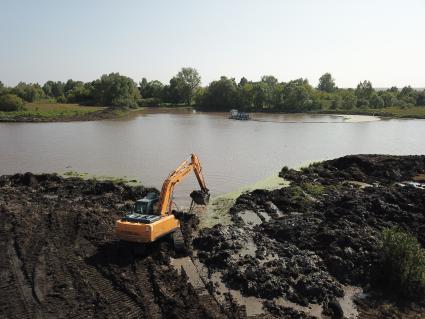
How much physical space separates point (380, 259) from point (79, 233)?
1021cm

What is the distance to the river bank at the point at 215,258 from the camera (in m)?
10.6

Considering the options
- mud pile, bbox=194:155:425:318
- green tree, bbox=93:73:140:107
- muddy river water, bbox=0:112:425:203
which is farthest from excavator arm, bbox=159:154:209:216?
green tree, bbox=93:73:140:107

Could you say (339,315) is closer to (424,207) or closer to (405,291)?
(405,291)

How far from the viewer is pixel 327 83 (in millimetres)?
134500

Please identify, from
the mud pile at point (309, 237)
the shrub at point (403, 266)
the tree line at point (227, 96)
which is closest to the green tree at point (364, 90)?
the tree line at point (227, 96)

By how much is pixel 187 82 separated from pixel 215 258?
95.3 metres

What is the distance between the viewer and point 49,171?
1025 inches

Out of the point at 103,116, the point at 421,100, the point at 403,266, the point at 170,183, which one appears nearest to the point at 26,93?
the point at 103,116

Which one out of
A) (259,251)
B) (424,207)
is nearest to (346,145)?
(424,207)

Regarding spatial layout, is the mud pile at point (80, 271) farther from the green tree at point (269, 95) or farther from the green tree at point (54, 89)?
the green tree at point (54, 89)

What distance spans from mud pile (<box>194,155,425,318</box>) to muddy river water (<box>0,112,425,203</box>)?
4.20m

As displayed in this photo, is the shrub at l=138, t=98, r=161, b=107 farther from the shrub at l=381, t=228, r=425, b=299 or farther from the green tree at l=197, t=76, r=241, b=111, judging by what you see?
the shrub at l=381, t=228, r=425, b=299

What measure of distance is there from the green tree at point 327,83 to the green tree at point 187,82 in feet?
156

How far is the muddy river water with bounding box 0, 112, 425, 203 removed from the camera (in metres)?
26.4
